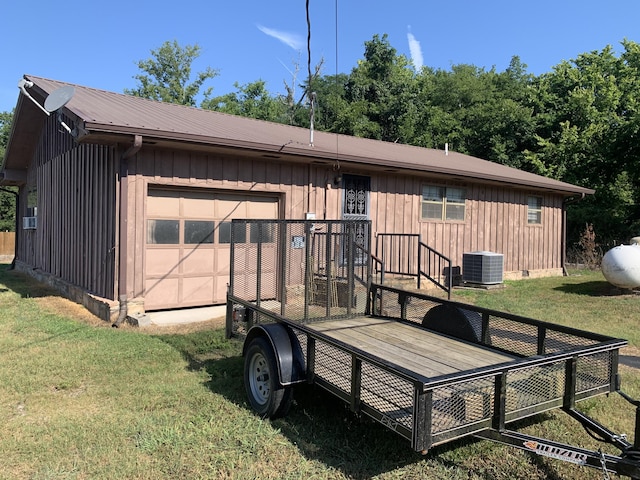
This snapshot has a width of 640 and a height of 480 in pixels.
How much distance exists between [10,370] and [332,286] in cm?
341

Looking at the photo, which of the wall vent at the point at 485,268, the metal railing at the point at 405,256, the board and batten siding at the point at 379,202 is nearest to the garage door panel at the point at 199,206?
the board and batten siding at the point at 379,202

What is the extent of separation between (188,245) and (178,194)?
0.87m

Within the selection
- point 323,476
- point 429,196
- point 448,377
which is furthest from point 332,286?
point 429,196

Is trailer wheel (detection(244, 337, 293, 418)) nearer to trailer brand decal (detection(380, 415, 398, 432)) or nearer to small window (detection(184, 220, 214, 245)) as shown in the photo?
trailer brand decal (detection(380, 415, 398, 432))

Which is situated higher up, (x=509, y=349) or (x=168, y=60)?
(x=168, y=60)

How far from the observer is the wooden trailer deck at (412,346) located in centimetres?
352


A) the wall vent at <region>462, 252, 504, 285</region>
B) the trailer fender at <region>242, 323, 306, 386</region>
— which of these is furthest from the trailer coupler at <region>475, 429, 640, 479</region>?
the wall vent at <region>462, 252, 504, 285</region>

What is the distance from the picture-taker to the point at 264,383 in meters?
3.95

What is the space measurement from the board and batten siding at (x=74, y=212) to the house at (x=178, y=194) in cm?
4

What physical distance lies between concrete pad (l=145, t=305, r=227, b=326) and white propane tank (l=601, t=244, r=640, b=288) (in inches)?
326

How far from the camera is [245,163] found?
8656 mm

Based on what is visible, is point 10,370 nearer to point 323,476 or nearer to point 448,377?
point 323,476

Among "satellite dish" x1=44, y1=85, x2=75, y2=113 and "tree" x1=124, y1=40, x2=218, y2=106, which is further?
"tree" x1=124, y1=40, x2=218, y2=106

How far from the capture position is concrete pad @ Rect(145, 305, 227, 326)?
7.56m
